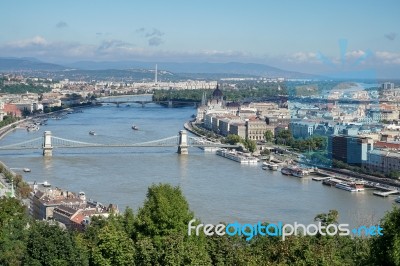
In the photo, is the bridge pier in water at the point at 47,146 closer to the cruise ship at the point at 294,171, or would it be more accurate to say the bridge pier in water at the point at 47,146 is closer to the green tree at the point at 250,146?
the green tree at the point at 250,146

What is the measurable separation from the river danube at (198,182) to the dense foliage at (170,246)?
2226mm

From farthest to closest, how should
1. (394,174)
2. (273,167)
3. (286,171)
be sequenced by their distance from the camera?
1. (273,167)
2. (286,171)
3. (394,174)

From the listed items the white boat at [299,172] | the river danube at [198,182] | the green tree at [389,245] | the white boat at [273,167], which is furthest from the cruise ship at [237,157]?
the green tree at [389,245]

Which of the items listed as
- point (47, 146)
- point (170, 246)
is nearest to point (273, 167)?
point (47, 146)

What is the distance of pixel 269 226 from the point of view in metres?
4.75

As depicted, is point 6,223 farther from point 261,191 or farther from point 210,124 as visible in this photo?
point 210,124

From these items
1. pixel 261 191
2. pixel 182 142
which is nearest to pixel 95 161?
pixel 182 142

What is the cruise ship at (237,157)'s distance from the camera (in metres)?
12.1

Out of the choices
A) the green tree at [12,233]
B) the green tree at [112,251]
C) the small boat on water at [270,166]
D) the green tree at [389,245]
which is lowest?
the small boat on water at [270,166]

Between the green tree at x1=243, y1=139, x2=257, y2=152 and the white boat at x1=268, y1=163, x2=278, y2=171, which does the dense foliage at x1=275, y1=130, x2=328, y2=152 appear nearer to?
the green tree at x1=243, y1=139, x2=257, y2=152

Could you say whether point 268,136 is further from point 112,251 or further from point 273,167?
point 112,251

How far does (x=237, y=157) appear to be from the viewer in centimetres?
1230

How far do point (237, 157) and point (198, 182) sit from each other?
3.07 meters

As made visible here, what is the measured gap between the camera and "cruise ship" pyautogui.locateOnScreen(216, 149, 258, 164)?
39.9 ft
